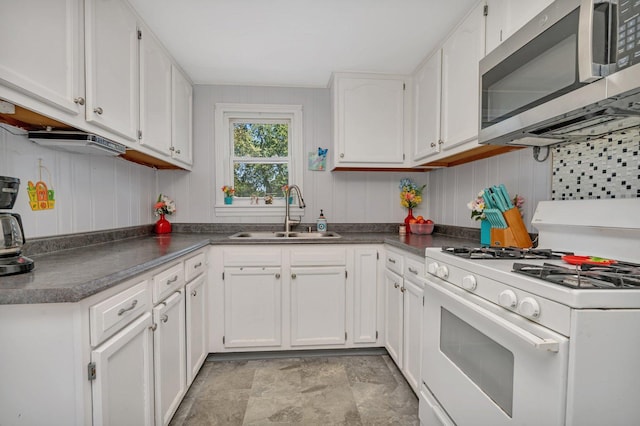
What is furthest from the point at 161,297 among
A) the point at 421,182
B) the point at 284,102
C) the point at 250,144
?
the point at 421,182

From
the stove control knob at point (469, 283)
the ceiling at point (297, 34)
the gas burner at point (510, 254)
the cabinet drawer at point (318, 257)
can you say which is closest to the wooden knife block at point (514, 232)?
the gas burner at point (510, 254)

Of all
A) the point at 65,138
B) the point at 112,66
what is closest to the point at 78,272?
the point at 65,138

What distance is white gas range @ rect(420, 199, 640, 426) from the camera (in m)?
0.72

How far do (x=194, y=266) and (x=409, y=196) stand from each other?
1.82 metres

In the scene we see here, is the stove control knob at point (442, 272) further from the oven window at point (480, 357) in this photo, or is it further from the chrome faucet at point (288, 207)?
the chrome faucet at point (288, 207)

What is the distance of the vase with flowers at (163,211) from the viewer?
Result: 2.61 meters

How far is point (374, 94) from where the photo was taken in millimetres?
2527

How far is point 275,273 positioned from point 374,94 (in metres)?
1.63

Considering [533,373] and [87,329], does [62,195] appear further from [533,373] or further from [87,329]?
[533,373]

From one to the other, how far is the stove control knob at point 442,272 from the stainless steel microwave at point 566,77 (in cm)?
62

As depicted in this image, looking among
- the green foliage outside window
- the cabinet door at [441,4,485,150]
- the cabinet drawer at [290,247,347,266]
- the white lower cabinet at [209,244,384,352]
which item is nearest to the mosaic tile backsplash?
the cabinet door at [441,4,485,150]

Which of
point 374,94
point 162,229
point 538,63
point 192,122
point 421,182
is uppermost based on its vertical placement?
point 374,94

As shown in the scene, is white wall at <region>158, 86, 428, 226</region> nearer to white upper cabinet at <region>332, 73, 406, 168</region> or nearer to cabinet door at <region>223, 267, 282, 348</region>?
white upper cabinet at <region>332, 73, 406, 168</region>

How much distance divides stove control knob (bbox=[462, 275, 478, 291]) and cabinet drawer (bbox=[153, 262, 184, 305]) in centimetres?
130
